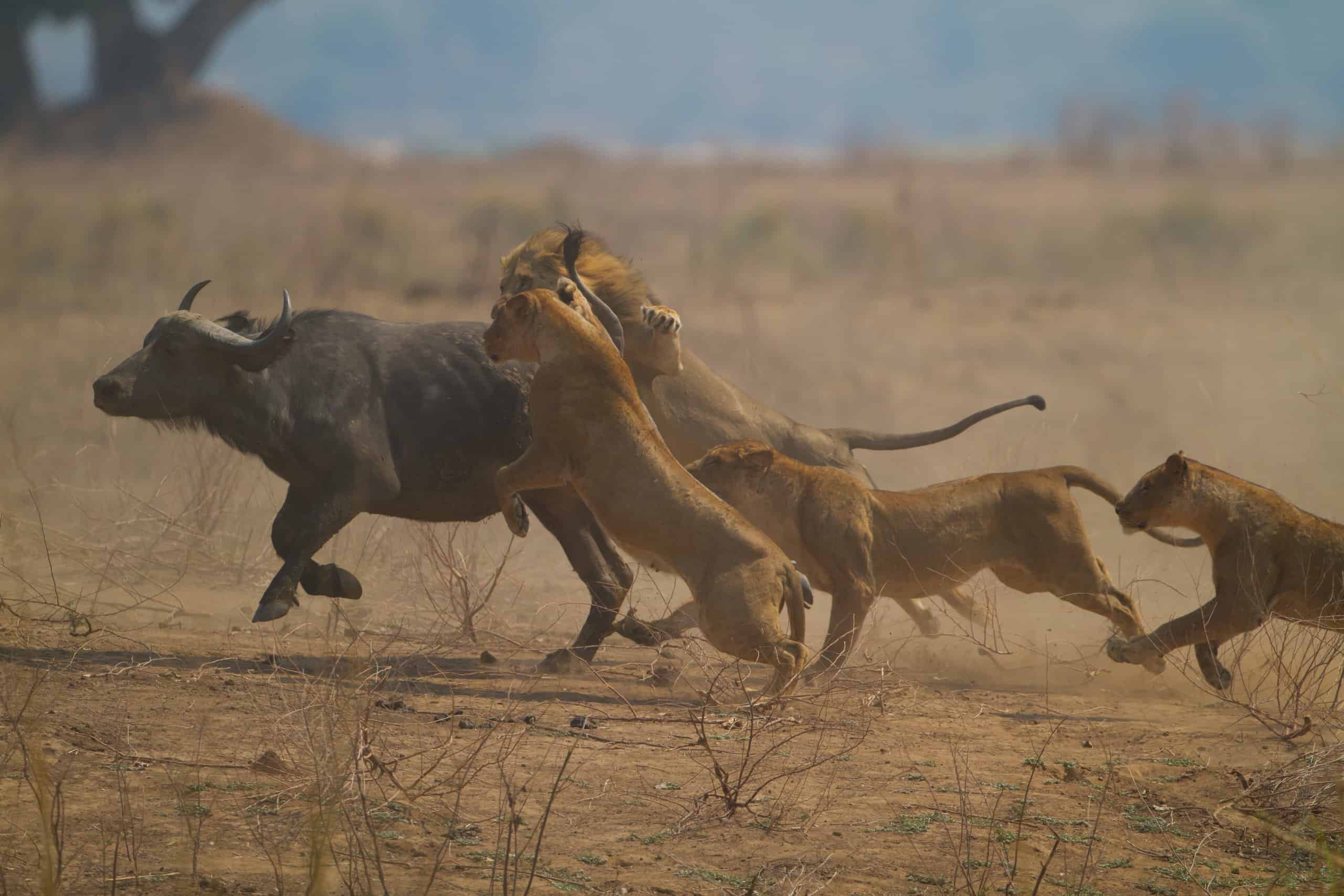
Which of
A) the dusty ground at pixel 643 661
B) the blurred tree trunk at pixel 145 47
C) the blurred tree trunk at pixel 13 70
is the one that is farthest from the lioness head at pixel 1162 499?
the blurred tree trunk at pixel 145 47

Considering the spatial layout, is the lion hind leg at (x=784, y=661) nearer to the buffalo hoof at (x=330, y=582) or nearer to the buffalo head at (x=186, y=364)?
the buffalo hoof at (x=330, y=582)

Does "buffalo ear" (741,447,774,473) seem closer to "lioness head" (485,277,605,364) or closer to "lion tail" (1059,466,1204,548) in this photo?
"lioness head" (485,277,605,364)

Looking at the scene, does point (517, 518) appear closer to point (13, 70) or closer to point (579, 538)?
point (579, 538)

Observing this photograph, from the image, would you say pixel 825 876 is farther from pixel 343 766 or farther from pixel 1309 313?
pixel 1309 313

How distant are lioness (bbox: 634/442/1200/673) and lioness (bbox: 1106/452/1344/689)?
0.38 m

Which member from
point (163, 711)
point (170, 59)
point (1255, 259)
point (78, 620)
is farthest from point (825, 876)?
point (170, 59)

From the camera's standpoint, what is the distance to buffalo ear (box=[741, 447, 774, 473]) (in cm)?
739

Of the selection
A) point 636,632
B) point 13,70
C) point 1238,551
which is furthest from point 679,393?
point 13,70

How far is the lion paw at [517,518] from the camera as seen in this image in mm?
6793

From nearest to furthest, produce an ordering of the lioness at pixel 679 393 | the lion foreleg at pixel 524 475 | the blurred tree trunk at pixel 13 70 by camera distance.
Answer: the lion foreleg at pixel 524 475
the lioness at pixel 679 393
the blurred tree trunk at pixel 13 70

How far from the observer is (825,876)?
15.9ft

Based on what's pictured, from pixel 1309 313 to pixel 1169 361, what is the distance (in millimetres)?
4080

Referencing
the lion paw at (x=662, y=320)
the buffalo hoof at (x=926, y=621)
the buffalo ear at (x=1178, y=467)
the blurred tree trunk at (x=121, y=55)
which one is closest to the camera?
the buffalo ear at (x=1178, y=467)

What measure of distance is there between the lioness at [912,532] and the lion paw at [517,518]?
0.90 metres
